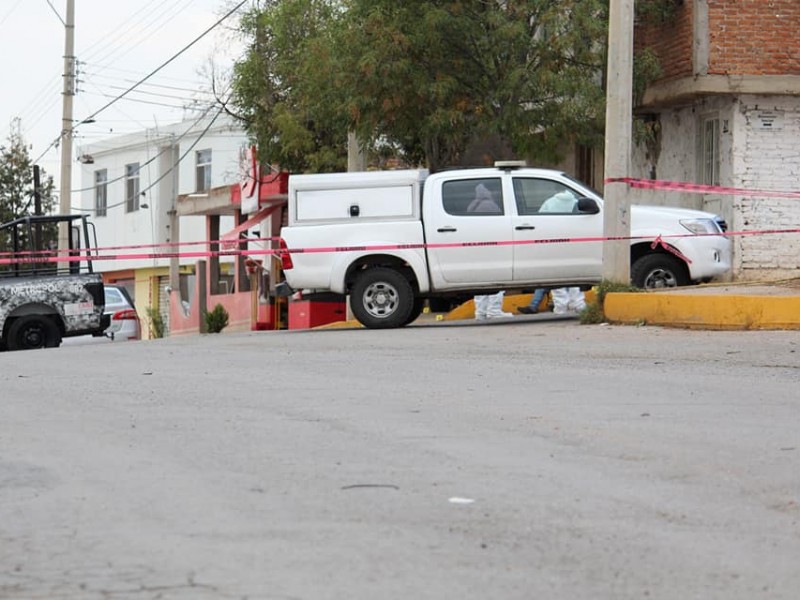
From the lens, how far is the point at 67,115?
40.8 meters

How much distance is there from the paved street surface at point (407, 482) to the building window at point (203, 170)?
127 ft

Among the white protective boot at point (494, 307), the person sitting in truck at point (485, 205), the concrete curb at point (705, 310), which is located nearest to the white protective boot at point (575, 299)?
the white protective boot at point (494, 307)

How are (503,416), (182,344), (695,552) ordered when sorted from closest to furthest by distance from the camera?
(695,552) < (503,416) < (182,344)

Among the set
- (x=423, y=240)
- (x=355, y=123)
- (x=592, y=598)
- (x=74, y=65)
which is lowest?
(x=592, y=598)

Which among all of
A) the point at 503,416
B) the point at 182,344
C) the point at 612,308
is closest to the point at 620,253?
the point at 612,308

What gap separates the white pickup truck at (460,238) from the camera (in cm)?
1964

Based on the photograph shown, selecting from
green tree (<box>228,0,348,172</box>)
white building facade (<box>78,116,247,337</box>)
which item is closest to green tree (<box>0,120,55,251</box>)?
white building facade (<box>78,116,247,337</box>)

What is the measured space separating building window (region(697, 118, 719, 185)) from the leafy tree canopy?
1804 millimetres

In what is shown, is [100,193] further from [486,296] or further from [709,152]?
[486,296]

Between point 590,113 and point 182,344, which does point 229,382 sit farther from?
point 590,113

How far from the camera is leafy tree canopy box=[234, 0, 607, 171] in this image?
934 inches

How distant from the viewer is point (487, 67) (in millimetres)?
24484

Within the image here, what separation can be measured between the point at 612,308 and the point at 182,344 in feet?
16.5

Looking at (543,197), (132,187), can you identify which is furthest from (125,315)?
(132,187)
